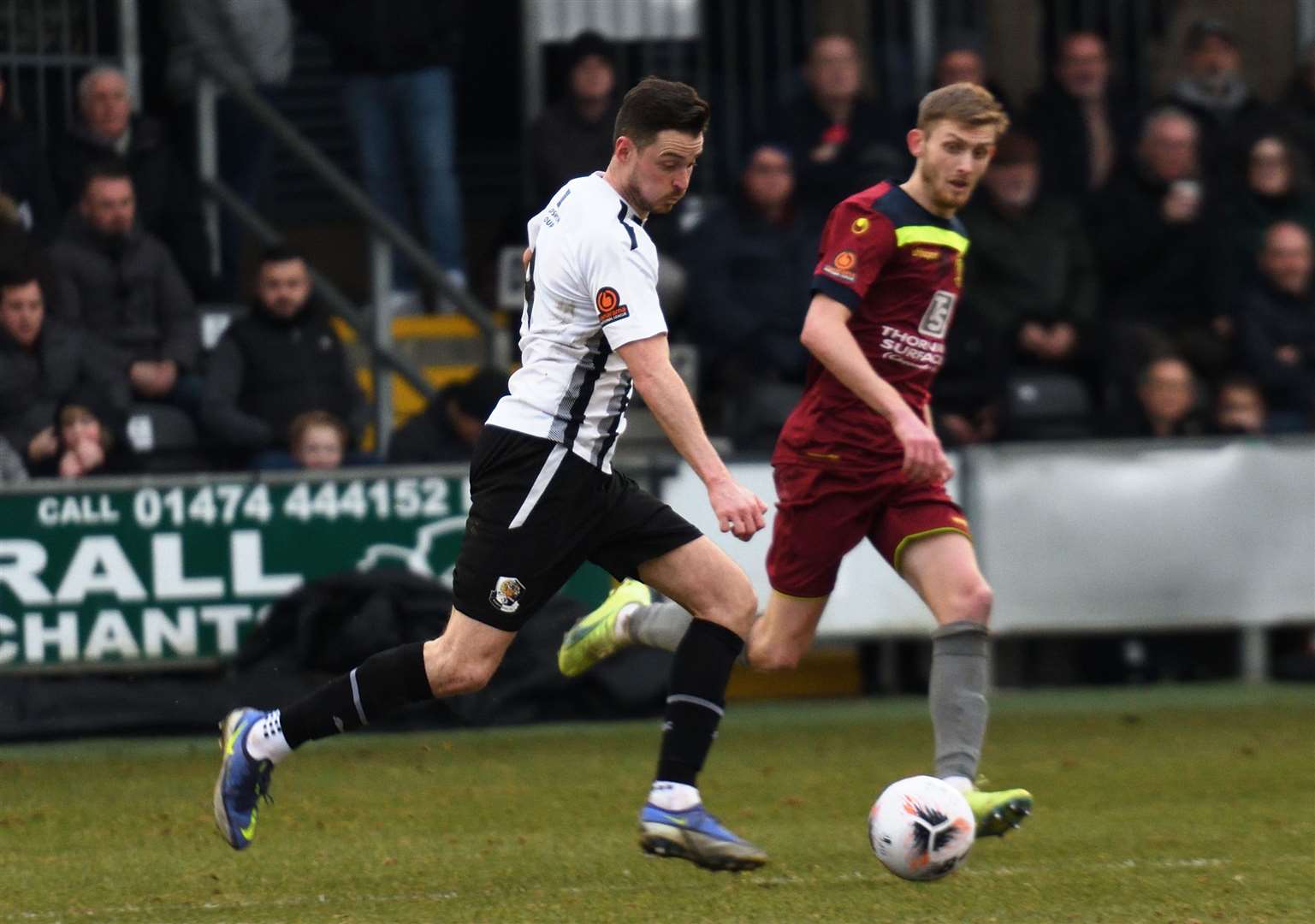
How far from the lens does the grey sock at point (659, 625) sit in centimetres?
696

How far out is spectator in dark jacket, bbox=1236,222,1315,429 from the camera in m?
11.7

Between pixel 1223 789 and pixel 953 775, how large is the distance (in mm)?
2103

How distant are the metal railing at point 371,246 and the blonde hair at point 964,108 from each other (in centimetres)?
554

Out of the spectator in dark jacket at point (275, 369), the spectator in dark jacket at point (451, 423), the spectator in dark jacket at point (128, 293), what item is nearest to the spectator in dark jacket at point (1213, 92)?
the spectator in dark jacket at point (451, 423)

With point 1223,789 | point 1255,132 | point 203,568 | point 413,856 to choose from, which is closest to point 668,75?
point 1255,132

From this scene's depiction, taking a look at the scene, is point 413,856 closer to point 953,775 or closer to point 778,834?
point 778,834

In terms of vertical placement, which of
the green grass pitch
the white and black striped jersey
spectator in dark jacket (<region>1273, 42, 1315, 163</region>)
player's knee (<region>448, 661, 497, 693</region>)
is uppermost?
spectator in dark jacket (<region>1273, 42, 1315, 163</region>)

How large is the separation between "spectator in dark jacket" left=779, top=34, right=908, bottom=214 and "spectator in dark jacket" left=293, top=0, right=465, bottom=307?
1770 mm

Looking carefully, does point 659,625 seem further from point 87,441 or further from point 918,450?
point 87,441

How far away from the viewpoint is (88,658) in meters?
9.91

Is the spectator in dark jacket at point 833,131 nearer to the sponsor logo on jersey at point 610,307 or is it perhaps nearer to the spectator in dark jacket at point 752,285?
the spectator in dark jacket at point 752,285

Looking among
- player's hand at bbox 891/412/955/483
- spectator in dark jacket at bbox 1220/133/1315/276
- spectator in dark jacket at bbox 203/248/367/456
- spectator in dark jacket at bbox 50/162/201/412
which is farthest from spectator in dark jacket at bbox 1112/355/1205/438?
player's hand at bbox 891/412/955/483

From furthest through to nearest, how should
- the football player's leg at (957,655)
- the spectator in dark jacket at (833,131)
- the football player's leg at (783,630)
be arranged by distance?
the spectator in dark jacket at (833,131) < the football player's leg at (783,630) < the football player's leg at (957,655)

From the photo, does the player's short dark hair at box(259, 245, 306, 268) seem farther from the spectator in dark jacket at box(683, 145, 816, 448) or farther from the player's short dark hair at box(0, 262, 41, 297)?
the spectator in dark jacket at box(683, 145, 816, 448)
